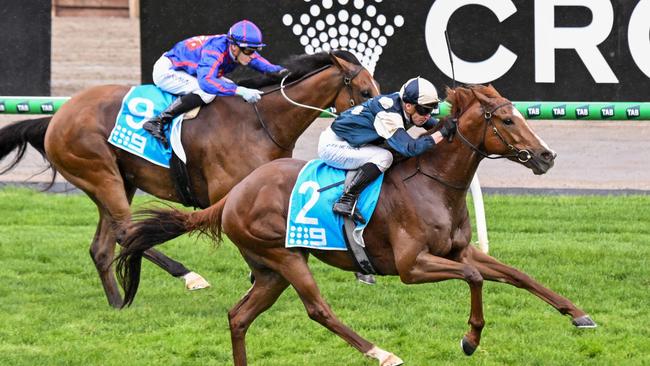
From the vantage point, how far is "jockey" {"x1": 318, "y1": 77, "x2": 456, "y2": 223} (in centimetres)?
729

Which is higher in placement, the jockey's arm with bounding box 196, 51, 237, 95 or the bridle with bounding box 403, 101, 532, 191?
the bridle with bounding box 403, 101, 532, 191

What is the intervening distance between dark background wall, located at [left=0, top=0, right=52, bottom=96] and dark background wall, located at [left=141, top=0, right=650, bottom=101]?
43.4 inches

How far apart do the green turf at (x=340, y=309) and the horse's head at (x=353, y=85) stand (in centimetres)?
135

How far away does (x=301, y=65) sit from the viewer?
Result: 9555 millimetres

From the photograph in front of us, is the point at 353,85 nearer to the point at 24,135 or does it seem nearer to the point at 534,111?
the point at 24,135

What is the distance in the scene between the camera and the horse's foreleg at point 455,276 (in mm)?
6949

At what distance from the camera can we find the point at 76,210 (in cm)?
1253

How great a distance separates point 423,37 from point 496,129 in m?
7.51

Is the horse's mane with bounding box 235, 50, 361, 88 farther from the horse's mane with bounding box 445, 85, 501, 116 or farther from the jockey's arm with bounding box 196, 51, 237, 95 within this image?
the horse's mane with bounding box 445, 85, 501, 116

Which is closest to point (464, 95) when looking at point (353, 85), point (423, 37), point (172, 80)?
point (353, 85)

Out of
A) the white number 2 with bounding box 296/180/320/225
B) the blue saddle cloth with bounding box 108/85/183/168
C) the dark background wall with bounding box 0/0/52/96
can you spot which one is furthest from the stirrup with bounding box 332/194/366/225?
the dark background wall with bounding box 0/0/52/96

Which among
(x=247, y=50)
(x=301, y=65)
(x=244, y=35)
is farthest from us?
(x=301, y=65)

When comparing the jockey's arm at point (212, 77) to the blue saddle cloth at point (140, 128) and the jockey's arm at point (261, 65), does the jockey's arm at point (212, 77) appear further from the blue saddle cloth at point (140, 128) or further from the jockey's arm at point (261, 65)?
the jockey's arm at point (261, 65)

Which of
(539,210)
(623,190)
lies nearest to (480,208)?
(539,210)
